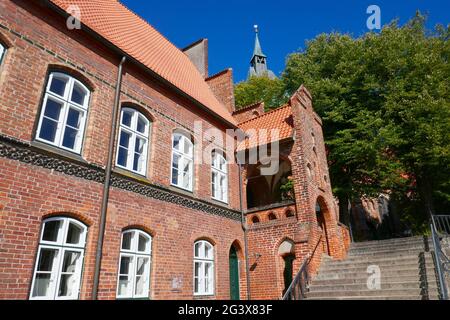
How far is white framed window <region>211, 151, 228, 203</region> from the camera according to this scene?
1201 cm

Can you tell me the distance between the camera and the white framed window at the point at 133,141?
337 inches

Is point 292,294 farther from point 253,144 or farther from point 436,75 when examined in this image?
point 436,75

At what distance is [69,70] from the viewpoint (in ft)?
24.6

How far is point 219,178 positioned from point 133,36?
20.3ft

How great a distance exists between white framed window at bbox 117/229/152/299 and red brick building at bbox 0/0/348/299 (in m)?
0.03

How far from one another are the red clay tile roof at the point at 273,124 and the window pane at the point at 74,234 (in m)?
8.02

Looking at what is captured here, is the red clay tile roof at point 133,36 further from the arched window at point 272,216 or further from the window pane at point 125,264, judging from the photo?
the window pane at point 125,264

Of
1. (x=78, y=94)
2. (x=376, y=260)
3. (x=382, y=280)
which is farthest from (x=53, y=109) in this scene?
(x=376, y=260)

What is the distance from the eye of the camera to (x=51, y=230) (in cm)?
636

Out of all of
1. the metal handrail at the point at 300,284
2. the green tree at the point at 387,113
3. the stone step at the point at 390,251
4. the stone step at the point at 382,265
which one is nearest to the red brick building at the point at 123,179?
the metal handrail at the point at 300,284

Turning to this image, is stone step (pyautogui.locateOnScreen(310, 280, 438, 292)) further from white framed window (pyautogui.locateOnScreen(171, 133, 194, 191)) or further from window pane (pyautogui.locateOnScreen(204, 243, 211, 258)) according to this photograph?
white framed window (pyautogui.locateOnScreen(171, 133, 194, 191))

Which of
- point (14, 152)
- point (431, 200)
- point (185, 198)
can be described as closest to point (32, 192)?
point (14, 152)

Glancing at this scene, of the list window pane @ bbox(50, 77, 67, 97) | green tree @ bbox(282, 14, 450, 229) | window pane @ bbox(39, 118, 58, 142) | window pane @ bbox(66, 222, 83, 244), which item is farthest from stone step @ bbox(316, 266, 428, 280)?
window pane @ bbox(50, 77, 67, 97)
